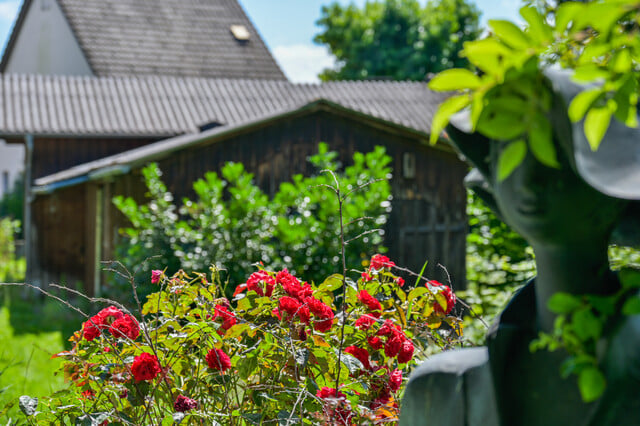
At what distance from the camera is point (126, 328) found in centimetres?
312

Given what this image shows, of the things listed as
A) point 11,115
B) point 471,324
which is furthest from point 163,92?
point 471,324

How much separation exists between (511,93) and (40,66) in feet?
93.3

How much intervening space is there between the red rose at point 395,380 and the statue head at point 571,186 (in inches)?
59.0

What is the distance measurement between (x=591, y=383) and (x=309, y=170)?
10.8 m

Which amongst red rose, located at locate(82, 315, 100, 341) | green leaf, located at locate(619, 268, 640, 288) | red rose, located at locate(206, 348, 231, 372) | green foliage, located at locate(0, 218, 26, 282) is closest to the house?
green foliage, located at locate(0, 218, 26, 282)

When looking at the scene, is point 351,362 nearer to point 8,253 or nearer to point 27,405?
point 27,405

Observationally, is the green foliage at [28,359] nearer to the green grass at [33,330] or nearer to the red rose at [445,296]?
the green grass at [33,330]

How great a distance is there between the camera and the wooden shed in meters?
11.3

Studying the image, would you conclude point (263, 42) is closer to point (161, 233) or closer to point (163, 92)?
point (163, 92)

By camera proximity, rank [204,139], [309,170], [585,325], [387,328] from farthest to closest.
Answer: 1. [309,170]
2. [204,139]
3. [387,328]
4. [585,325]

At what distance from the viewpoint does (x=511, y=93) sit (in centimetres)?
128

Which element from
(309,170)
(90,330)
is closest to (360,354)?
(90,330)

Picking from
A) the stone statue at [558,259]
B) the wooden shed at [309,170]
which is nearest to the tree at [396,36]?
the wooden shed at [309,170]

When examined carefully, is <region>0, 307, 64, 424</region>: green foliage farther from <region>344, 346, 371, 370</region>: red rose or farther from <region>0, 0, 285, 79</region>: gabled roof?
<region>0, 0, 285, 79</region>: gabled roof
